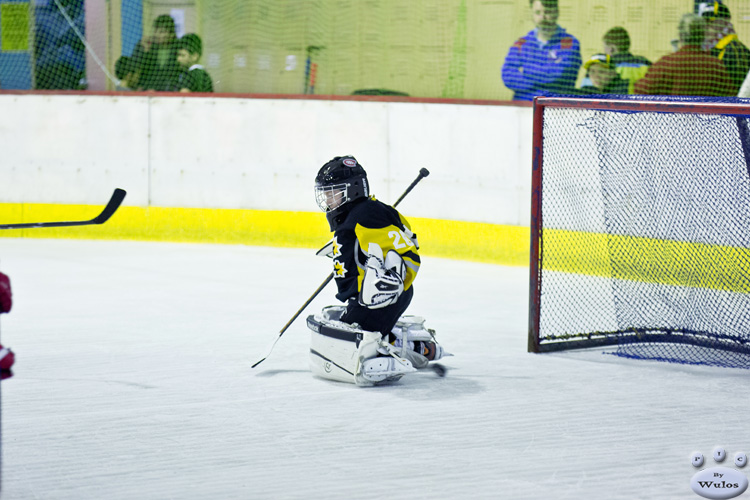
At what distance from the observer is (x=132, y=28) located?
317 inches

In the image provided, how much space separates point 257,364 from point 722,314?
2.06 m

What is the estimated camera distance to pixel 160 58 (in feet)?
26.3

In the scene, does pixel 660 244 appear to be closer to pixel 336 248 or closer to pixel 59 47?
pixel 336 248

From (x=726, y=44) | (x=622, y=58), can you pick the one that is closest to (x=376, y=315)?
(x=726, y=44)

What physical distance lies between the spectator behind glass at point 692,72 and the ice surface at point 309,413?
4.87 feet

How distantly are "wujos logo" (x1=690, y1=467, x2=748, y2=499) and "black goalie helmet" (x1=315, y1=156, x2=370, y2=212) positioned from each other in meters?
1.71

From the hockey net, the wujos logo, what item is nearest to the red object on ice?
the wujos logo

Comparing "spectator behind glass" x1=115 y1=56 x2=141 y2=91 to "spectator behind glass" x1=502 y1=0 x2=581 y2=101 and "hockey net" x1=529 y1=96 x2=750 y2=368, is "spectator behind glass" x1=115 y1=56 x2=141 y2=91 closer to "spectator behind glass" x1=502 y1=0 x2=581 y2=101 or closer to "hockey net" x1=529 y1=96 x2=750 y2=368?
"spectator behind glass" x1=502 y1=0 x2=581 y2=101

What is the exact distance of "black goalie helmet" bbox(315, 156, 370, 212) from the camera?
413cm

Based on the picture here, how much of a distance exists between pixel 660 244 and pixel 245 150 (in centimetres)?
331

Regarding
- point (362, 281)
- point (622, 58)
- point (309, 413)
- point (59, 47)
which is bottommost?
point (309, 413)

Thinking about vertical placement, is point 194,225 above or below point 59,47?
below

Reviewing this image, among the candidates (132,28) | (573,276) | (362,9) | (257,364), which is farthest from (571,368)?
(132,28)

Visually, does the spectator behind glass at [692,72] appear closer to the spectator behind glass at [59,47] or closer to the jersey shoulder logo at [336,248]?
the jersey shoulder logo at [336,248]
